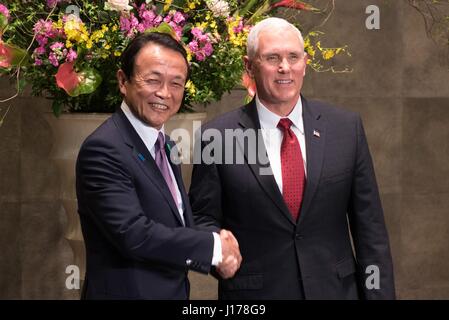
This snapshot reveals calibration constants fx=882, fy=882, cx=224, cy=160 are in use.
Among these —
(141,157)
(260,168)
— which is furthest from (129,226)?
(260,168)

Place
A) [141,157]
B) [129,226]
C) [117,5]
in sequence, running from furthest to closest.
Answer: [117,5]
[141,157]
[129,226]

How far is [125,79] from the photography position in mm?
2420

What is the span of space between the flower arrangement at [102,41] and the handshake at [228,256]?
2.24 feet

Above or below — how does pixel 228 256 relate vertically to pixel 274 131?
below

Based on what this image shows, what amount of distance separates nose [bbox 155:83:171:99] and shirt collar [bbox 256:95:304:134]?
0.34 meters

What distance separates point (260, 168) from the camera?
8.30 feet

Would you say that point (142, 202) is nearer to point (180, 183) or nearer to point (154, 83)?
point (180, 183)

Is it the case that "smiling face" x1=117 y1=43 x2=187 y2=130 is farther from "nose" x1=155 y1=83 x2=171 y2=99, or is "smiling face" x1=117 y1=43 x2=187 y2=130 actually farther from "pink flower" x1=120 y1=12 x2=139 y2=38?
"pink flower" x1=120 y1=12 x2=139 y2=38

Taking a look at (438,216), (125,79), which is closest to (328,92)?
(438,216)

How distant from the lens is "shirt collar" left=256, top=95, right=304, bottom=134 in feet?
8.46

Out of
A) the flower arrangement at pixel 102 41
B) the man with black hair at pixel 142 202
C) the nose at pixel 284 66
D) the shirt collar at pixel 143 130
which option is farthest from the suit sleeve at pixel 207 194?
the flower arrangement at pixel 102 41

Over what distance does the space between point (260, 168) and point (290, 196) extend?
0.12 meters

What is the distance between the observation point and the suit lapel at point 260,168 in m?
2.50

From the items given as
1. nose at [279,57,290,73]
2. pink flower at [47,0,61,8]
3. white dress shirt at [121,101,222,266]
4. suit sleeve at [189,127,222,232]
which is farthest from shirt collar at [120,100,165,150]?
pink flower at [47,0,61,8]
